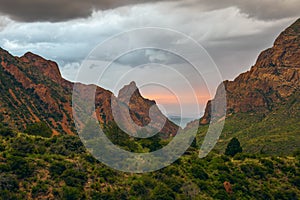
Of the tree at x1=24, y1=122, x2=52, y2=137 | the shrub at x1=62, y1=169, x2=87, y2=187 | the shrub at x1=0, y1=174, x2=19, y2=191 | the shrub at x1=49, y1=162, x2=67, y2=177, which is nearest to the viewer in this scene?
the shrub at x1=0, y1=174, x2=19, y2=191

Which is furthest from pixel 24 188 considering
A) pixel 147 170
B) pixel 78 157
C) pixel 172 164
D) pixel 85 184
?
pixel 172 164

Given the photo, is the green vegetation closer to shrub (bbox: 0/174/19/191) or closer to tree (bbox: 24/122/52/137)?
shrub (bbox: 0/174/19/191)

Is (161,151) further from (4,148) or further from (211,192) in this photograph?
(4,148)

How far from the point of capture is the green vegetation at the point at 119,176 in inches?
2958

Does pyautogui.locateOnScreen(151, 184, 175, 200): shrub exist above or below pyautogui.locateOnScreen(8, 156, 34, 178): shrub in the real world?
below

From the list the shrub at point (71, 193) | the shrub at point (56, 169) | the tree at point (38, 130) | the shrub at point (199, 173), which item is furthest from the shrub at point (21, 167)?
the tree at point (38, 130)

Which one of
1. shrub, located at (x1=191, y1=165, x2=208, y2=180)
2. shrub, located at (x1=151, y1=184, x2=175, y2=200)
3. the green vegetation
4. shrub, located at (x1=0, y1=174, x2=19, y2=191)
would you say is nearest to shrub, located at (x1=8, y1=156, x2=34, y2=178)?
the green vegetation

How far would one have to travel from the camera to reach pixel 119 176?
8381cm

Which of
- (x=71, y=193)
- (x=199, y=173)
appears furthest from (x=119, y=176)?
(x=199, y=173)

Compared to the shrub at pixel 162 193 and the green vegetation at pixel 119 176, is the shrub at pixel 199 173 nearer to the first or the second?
the green vegetation at pixel 119 176

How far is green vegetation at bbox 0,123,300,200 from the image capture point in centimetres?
7512

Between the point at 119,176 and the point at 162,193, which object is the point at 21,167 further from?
the point at 162,193

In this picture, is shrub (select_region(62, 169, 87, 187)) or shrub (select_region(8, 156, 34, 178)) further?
shrub (select_region(62, 169, 87, 187))

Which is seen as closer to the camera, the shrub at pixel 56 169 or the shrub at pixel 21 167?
the shrub at pixel 21 167
